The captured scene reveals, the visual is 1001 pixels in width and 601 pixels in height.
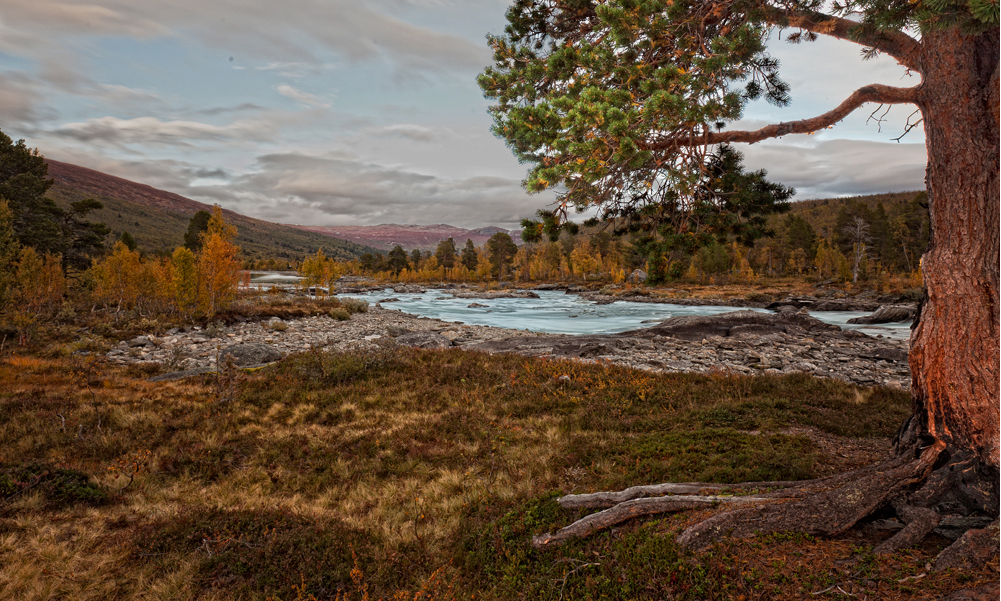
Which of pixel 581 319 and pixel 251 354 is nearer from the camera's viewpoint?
pixel 251 354

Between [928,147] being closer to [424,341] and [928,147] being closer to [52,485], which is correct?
[52,485]

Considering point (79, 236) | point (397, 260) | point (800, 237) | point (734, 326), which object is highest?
point (800, 237)

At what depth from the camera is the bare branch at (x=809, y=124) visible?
15.9 feet

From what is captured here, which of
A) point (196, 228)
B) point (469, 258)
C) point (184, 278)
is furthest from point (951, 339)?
point (469, 258)

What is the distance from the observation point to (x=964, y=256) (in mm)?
4188

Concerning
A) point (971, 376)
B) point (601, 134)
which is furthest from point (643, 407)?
point (601, 134)

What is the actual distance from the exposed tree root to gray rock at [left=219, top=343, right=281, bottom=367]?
632 inches

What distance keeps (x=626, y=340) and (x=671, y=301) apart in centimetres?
4787

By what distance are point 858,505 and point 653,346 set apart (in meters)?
18.1

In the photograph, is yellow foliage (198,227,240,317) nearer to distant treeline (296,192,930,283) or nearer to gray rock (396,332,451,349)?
gray rock (396,332,451,349)

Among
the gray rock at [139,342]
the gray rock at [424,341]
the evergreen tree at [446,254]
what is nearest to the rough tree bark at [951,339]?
the gray rock at [424,341]

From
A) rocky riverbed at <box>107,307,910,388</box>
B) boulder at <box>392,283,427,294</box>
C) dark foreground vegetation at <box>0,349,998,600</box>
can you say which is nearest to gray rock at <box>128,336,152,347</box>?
rocky riverbed at <box>107,307,910,388</box>

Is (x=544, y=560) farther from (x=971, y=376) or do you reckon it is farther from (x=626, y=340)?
(x=626, y=340)

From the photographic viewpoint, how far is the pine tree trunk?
4.08m
